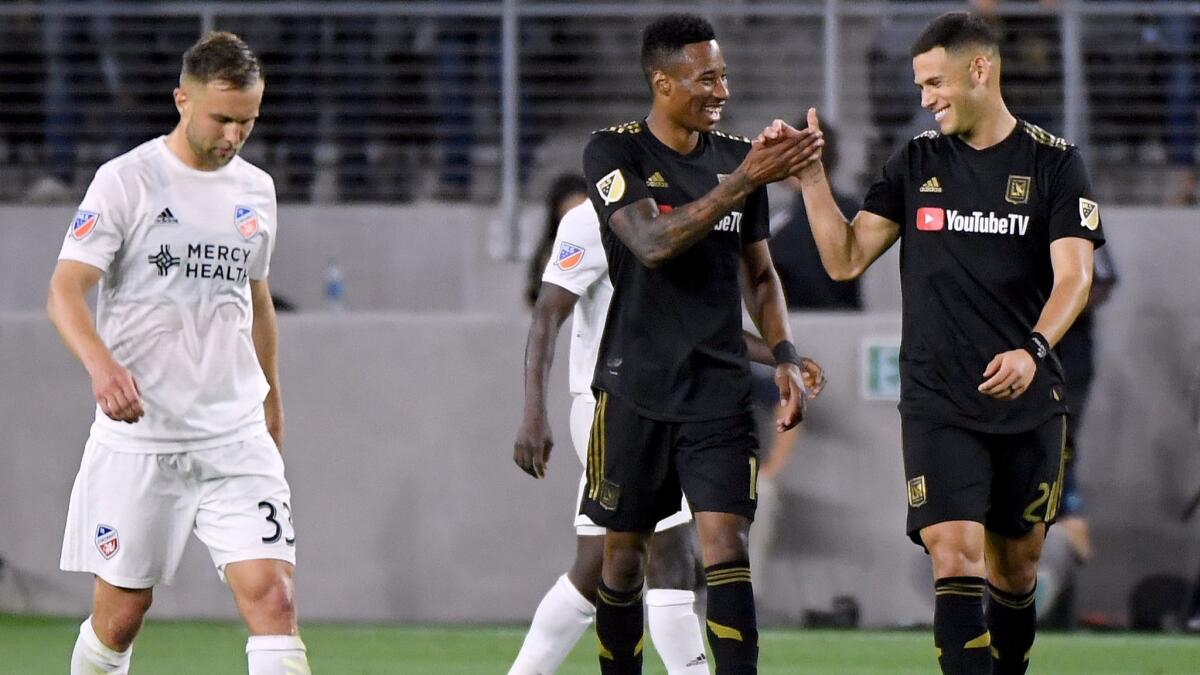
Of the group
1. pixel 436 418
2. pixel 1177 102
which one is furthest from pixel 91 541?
pixel 1177 102

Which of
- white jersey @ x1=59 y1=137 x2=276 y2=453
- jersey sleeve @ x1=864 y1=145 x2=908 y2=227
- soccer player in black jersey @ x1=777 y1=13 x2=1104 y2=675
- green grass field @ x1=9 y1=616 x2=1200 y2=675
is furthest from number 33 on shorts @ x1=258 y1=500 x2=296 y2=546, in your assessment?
green grass field @ x1=9 y1=616 x2=1200 y2=675

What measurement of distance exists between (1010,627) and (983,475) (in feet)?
2.21

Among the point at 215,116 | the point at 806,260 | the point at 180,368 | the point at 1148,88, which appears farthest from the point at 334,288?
the point at 215,116

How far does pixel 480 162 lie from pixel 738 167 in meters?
6.58

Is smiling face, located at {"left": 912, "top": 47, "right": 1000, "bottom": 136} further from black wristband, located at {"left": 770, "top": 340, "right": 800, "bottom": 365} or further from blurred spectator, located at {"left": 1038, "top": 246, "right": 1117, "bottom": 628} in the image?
blurred spectator, located at {"left": 1038, "top": 246, "right": 1117, "bottom": 628}

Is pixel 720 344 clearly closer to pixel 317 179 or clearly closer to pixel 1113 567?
pixel 1113 567

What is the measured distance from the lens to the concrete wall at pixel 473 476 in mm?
10414

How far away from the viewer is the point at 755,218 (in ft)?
20.9

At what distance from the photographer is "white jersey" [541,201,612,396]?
6.86 m

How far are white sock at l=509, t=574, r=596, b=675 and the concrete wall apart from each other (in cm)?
363

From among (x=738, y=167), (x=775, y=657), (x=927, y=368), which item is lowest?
(x=775, y=657)

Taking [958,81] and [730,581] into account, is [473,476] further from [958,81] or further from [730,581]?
[958,81]

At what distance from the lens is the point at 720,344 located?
6195 mm

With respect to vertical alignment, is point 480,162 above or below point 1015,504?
above
